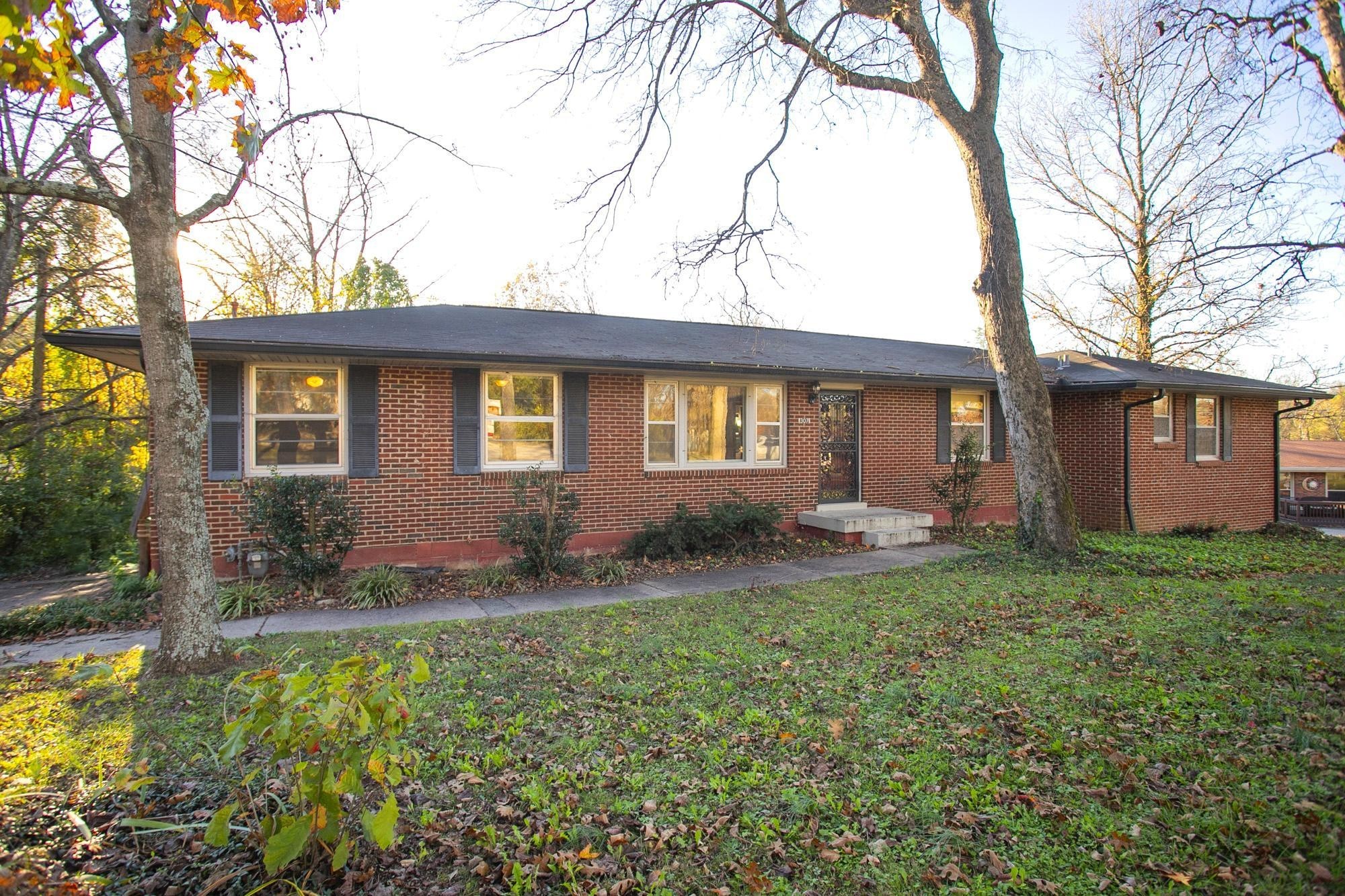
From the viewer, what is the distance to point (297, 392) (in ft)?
28.0

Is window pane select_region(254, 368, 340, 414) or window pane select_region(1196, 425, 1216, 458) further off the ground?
window pane select_region(254, 368, 340, 414)

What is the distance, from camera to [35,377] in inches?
503

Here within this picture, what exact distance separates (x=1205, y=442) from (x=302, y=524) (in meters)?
A: 17.0

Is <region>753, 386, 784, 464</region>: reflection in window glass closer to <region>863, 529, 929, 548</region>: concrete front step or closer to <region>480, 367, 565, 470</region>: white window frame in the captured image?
<region>863, 529, 929, 548</region>: concrete front step

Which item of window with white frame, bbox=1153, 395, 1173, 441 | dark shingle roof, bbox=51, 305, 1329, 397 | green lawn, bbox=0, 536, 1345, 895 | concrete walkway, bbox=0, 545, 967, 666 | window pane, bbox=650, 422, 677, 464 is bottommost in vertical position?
concrete walkway, bbox=0, 545, 967, 666

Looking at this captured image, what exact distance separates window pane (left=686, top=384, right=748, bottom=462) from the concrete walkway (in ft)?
7.77

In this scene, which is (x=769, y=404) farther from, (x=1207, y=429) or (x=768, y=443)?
(x=1207, y=429)

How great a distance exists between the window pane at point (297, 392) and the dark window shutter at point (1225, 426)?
56.1 ft

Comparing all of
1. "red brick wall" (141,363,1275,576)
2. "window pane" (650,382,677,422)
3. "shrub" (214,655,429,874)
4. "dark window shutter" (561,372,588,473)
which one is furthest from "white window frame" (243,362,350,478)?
"shrub" (214,655,429,874)

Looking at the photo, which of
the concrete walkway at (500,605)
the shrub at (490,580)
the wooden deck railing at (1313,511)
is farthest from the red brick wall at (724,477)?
the wooden deck railing at (1313,511)

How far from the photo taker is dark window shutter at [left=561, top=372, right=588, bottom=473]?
31.8ft

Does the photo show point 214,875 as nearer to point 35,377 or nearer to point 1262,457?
point 35,377

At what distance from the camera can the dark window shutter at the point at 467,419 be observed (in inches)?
358

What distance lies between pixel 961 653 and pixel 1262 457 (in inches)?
599
